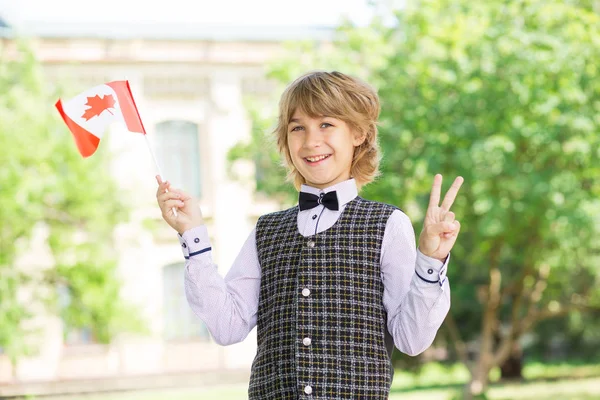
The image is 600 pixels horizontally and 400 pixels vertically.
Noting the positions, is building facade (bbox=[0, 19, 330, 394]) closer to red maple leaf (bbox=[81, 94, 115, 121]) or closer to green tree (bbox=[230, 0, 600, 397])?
green tree (bbox=[230, 0, 600, 397])

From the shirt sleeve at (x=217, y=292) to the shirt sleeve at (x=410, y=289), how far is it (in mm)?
396

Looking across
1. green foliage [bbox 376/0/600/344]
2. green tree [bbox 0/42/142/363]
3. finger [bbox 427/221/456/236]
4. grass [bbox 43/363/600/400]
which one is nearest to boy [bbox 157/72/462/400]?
finger [bbox 427/221/456/236]

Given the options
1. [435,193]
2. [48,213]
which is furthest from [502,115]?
[435,193]

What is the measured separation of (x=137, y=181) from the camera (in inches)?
569

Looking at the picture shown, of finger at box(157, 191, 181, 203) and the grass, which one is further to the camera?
the grass

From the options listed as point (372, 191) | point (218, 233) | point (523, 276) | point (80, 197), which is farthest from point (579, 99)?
point (218, 233)

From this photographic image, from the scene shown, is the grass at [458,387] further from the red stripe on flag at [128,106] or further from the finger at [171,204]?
the finger at [171,204]

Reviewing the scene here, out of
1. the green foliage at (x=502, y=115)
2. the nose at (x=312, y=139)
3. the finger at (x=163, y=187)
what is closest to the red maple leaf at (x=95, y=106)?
the finger at (x=163, y=187)

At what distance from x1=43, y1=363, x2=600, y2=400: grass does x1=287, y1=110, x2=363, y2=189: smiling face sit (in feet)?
37.2

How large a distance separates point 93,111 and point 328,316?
101 centimetres

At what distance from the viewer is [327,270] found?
2408mm

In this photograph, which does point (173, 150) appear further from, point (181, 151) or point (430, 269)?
point (430, 269)

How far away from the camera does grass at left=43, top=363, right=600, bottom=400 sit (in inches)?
563

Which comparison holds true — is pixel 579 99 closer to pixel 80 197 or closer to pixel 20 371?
pixel 80 197
